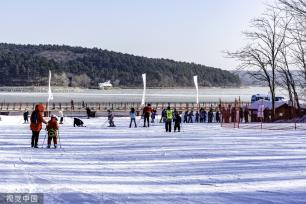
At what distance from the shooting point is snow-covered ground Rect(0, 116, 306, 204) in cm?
942

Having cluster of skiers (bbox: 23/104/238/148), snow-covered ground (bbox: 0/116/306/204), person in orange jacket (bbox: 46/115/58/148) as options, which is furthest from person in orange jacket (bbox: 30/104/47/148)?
snow-covered ground (bbox: 0/116/306/204)

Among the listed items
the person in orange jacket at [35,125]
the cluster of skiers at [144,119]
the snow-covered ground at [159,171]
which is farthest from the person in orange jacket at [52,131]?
the snow-covered ground at [159,171]

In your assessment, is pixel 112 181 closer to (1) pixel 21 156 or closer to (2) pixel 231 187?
(2) pixel 231 187

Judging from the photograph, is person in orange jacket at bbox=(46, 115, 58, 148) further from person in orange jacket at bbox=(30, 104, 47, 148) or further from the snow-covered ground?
the snow-covered ground

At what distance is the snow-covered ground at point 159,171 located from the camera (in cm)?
942

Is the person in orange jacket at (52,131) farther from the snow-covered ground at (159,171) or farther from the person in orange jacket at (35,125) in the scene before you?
the snow-covered ground at (159,171)

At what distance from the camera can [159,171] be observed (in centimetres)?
1244

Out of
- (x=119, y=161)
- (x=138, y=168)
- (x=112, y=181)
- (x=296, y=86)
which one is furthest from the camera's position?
(x=296, y=86)

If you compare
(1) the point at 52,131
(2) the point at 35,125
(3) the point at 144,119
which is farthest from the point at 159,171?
(3) the point at 144,119

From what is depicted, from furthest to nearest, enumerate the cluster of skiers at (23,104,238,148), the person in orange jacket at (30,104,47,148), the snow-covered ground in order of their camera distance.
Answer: the cluster of skiers at (23,104,238,148) < the person in orange jacket at (30,104,47,148) < the snow-covered ground

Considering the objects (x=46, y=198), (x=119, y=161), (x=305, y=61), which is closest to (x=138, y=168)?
(x=119, y=161)

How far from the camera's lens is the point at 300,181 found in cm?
1069

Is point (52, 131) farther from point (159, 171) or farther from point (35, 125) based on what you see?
point (159, 171)

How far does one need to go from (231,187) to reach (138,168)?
10.9 ft
